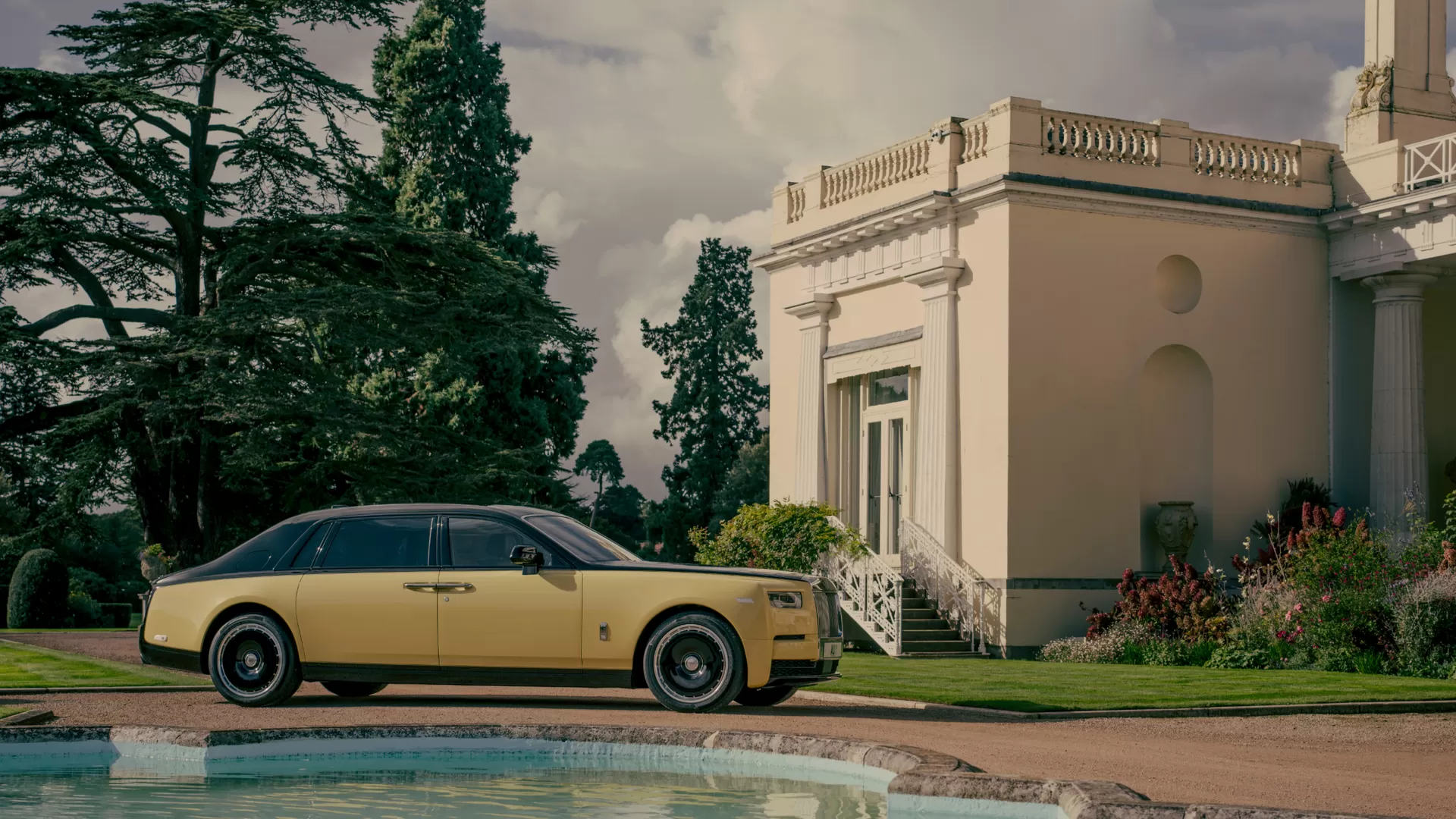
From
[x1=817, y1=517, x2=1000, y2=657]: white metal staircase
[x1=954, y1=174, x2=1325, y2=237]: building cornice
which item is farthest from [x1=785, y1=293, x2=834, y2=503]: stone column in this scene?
[x1=954, y1=174, x2=1325, y2=237]: building cornice

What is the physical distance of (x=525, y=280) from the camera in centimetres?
2569

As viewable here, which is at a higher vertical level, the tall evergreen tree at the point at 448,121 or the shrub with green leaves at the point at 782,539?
the tall evergreen tree at the point at 448,121

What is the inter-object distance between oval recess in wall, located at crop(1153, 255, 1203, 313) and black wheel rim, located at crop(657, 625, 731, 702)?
1366cm

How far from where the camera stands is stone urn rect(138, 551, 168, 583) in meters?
24.3

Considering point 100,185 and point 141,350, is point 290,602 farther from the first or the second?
point 100,185

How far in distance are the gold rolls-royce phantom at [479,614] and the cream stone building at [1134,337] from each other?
34.3 ft

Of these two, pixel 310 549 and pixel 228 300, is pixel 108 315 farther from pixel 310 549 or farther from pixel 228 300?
pixel 310 549

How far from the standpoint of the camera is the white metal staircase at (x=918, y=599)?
869 inches

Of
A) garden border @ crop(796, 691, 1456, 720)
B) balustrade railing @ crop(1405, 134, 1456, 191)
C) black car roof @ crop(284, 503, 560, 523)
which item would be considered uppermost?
balustrade railing @ crop(1405, 134, 1456, 191)

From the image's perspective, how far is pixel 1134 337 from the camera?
2295cm

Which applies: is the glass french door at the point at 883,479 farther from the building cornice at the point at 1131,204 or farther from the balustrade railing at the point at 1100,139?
the balustrade railing at the point at 1100,139

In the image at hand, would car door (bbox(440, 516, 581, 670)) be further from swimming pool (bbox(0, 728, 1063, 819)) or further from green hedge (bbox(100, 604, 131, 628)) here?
green hedge (bbox(100, 604, 131, 628))

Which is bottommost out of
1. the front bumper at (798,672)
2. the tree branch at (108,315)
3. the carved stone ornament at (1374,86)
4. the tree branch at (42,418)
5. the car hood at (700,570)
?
the front bumper at (798,672)

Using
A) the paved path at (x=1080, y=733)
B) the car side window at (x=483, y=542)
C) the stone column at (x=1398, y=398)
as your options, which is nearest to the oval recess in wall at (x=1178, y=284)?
the stone column at (x=1398, y=398)
